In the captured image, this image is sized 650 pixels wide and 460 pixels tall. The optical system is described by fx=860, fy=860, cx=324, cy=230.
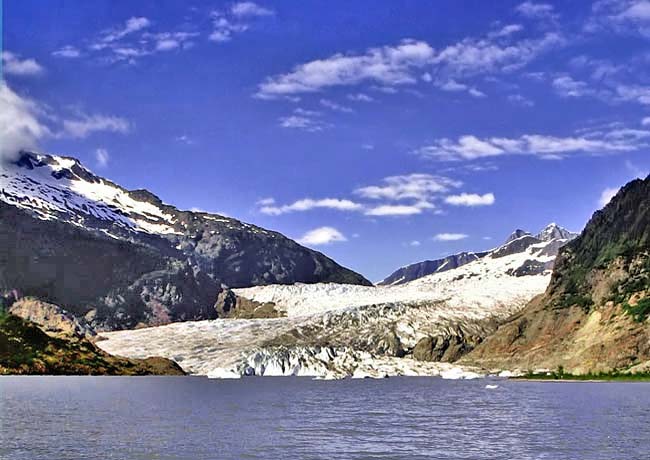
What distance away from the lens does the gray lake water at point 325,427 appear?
234 feet

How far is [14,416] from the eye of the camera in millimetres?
103500

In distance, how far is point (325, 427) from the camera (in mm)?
92812

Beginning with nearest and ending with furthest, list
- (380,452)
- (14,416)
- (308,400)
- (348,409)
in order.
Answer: (380,452), (14,416), (348,409), (308,400)

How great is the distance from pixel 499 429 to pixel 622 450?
19504 mm

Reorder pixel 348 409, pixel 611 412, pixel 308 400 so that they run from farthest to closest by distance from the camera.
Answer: pixel 308 400 → pixel 348 409 → pixel 611 412

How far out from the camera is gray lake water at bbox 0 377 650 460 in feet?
234

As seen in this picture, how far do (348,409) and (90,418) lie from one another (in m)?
36.5

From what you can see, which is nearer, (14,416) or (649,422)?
(649,422)

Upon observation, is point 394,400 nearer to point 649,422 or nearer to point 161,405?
point 161,405

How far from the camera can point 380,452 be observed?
234 ft

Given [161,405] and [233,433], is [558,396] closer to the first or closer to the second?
[161,405]

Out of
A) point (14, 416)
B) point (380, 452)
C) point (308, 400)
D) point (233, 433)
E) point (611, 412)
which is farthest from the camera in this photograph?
point (308, 400)

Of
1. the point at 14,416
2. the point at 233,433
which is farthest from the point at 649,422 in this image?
the point at 14,416

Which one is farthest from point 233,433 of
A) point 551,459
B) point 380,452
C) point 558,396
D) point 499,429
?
point 558,396
